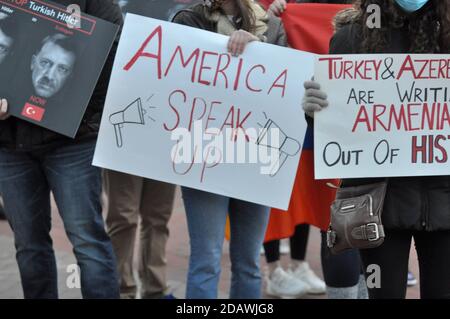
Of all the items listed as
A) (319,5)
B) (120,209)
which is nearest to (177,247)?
(120,209)

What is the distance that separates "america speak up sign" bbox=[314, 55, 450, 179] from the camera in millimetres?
3045

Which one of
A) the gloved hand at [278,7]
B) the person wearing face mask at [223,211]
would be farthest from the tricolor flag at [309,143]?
the person wearing face mask at [223,211]

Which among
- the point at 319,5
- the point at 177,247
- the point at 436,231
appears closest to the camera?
the point at 436,231

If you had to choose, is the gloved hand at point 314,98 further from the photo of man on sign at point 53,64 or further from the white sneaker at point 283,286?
the white sneaker at point 283,286

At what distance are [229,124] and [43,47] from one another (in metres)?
0.84

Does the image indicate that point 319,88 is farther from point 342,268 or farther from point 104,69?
point 342,268

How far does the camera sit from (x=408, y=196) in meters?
2.93

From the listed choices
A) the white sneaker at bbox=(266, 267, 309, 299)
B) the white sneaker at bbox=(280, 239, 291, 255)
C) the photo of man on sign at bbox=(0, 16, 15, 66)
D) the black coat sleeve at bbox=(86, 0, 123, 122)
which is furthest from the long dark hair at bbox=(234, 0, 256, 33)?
Answer: the white sneaker at bbox=(280, 239, 291, 255)

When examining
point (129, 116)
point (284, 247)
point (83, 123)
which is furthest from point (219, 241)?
point (284, 247)

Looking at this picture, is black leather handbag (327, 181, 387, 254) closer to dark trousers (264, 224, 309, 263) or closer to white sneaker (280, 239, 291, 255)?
dark trousers (264, 224, 309, 263)

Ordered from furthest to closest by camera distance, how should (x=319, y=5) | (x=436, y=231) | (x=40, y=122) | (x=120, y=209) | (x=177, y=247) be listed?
(x=177, y=247)
(x=120, y=209)
(x=319, y=5)
(x=40, y=122)
(x=436, y=231)

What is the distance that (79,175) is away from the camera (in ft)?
11.7

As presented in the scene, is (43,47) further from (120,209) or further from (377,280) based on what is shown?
(377,280)

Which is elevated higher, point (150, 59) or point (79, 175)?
point (150, 59)
